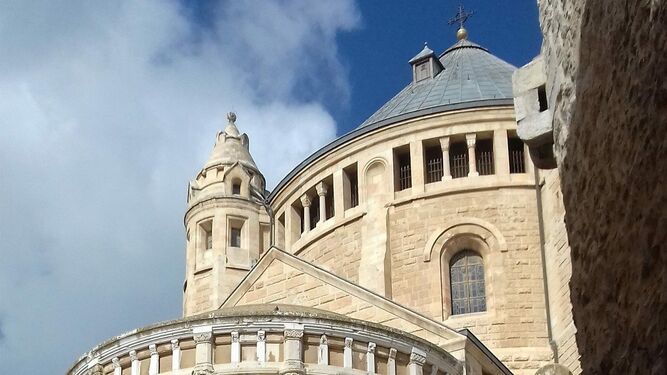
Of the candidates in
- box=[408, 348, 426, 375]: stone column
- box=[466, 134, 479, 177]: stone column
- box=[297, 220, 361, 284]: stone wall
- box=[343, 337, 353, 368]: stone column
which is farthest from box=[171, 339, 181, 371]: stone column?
box=[466, 134, 479, 177]: stone column

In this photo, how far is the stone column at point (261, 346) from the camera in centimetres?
1864

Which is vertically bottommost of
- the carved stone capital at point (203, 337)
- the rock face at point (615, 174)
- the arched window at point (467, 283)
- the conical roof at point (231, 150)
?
the rock face at point (615, 174)

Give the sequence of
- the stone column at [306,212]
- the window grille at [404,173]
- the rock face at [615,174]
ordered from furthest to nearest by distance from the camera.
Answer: the stone column at [306,212] → the window grille at [404,173] → the rock face at [615,174]

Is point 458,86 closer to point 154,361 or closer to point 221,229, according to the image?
point 221,229

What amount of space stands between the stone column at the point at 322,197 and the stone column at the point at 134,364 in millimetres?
11244

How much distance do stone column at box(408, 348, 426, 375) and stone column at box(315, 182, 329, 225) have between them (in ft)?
34.9

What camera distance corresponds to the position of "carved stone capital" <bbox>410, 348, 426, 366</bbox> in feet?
64.1

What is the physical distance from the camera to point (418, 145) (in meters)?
29.1

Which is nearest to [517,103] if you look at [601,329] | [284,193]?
[601,329]

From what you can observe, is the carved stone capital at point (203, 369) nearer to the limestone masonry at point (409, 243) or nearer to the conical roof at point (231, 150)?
the limestone masonry at point (409, 243)

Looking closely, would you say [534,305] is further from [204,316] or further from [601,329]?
[601,329]

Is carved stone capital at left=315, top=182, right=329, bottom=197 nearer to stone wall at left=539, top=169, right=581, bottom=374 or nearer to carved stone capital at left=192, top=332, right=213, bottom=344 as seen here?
stone wall at left=539, top=169, right=581, bottom=374

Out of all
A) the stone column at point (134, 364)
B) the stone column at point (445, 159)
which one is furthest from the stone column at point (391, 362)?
the stone column at point (445, 159)

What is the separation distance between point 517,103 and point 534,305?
19187 millimetres
